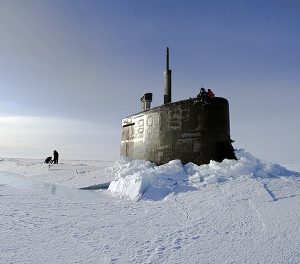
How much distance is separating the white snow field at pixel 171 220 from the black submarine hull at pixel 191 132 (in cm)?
60

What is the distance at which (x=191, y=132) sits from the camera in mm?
10523

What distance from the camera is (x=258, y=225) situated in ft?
17.8

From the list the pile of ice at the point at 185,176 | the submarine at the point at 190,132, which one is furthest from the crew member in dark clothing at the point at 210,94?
the pile of ice at the point at 185,176

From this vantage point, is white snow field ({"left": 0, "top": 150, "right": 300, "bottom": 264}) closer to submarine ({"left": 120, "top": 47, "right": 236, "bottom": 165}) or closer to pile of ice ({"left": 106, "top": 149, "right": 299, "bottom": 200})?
pile of ice ({"left": 106, "top": 149, "right": 299, "bottom": 200})

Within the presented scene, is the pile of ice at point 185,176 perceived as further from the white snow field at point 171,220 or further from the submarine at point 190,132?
the submarine at point 190,132

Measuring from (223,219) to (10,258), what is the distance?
11.1 feet

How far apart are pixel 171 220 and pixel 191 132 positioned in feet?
15.5

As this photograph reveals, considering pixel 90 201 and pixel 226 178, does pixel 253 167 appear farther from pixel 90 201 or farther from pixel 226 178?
pixel 90 201

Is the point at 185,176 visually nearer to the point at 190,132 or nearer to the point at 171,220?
the point at 190,132

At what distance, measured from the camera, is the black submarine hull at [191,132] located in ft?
34.0

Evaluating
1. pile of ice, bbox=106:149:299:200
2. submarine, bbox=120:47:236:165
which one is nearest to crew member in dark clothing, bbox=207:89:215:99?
submarine, bbox=120:47:236:165

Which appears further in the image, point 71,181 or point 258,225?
point 71,181

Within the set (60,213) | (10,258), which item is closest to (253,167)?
(60,213)

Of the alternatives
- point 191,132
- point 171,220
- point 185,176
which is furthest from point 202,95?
A: point 171,220
